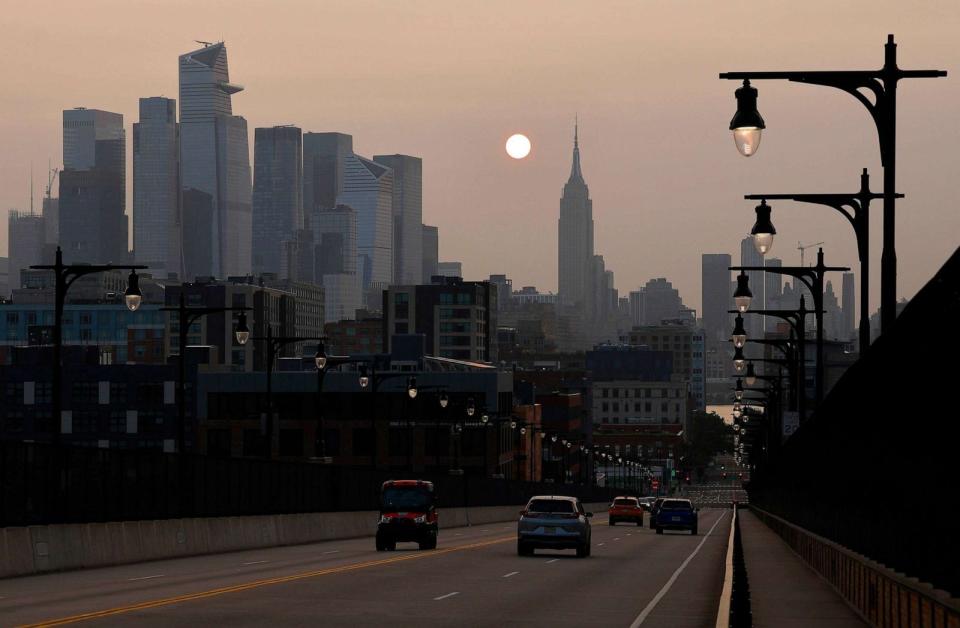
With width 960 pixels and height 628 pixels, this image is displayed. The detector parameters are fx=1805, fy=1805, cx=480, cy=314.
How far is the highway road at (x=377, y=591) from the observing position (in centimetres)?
2411

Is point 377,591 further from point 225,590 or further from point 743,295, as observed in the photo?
point 743,295

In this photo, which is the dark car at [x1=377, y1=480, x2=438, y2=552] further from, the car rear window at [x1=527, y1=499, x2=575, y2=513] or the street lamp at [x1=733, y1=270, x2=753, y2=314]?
the street lamp at [x1=733, y1=270, x2=753, y2=314]

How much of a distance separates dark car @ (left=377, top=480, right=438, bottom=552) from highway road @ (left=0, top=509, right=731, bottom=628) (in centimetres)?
120

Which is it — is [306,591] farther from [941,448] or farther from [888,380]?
[941,448]

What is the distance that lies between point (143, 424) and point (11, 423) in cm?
1287

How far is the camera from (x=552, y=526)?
46.3 meters

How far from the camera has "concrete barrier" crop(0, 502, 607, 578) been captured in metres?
34.1

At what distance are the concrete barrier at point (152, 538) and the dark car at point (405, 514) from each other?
384 centimetres

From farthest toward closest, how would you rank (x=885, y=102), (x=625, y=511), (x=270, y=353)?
(x=625, y=511)
(x=270, y=353)
(x=885, y=102)

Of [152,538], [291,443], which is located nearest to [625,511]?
[152,538]

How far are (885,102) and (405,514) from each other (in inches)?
1129

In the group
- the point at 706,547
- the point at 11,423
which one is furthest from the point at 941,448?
the point at 11,423

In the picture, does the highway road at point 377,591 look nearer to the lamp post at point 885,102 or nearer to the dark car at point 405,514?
the dark car at point 405,514

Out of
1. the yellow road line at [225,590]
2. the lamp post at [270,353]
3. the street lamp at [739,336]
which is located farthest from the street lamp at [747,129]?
the lamp post at [270,353]
